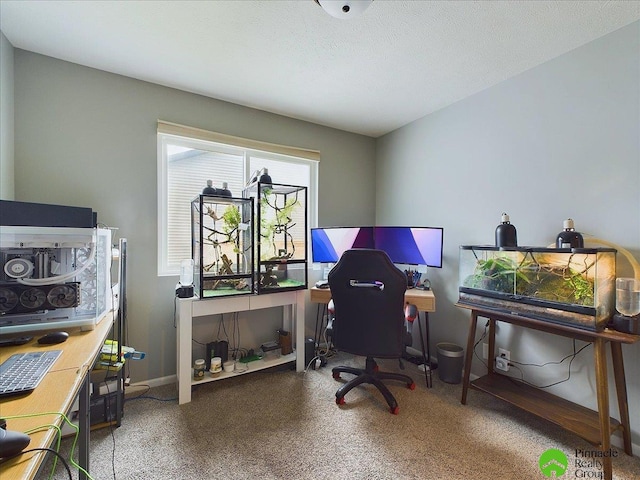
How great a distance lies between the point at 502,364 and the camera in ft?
7.33

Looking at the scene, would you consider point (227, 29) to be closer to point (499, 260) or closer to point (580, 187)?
point (499, 260)

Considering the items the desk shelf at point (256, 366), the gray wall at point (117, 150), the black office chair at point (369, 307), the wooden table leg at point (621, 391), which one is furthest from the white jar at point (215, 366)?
the wooden table leg at point (621, 391)

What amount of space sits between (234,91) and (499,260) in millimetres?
2488

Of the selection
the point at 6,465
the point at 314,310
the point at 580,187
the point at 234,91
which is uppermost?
the point at 234,91

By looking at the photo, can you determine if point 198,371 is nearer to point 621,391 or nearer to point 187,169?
point 187,169

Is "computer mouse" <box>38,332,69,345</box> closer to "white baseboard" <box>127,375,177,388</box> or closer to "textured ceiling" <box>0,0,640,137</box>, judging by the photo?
"white baseboard" <box>127,375,177,388</box>

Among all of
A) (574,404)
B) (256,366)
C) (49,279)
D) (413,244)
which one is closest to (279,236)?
(256,366)

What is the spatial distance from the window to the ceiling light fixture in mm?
1481

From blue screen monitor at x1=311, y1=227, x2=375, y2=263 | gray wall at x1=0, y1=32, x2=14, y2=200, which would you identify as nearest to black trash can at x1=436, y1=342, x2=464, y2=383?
blue screen monitor at x1=311, y1=227, x2=375, y2=263

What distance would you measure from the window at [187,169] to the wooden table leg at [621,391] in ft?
9.33

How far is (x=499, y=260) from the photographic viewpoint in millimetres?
1983

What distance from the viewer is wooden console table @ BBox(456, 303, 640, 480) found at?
144 cm

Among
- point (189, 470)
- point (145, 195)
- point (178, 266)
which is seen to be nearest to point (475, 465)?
point (189, 470)

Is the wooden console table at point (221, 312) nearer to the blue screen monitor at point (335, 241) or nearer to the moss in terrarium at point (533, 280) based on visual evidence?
the blue screen monitor at point (335, 241)
